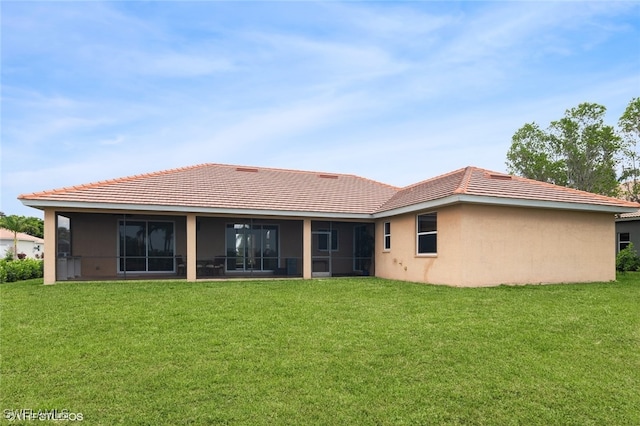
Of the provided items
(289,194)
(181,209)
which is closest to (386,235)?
(289,194)

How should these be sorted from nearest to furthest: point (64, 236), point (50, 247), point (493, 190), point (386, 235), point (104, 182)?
point (493, 190) < point (50, 247) < point (104, 182) < point (64, 236) < point (386, 235)

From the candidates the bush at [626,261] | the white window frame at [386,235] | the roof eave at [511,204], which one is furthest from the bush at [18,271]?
the bush at [626,261]

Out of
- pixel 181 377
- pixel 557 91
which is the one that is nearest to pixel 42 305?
pixel 181 377

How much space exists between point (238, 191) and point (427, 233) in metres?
8.06

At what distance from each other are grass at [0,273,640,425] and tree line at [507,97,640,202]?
22.7m

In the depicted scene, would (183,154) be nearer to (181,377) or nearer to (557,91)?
(557,91)

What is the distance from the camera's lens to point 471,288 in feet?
43.1

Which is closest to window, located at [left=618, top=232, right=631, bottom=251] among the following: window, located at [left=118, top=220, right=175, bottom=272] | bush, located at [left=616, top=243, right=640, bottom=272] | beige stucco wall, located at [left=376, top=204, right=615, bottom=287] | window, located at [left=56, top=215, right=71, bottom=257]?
bush, located at [left=616, top=243, right=640, bottom=272]

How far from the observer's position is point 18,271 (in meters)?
18.1

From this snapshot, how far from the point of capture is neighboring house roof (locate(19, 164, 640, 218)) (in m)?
14.6

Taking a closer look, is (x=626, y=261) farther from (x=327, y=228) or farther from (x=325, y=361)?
(x=325, y=361)

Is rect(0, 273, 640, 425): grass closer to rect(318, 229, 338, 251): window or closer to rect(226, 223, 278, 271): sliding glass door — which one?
rect(226, 223, 278, 271): sliding glass door

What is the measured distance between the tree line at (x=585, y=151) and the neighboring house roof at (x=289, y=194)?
16.0 meters

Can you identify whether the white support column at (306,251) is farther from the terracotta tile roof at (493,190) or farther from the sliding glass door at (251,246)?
the terracotta tile roof at (493,190)
